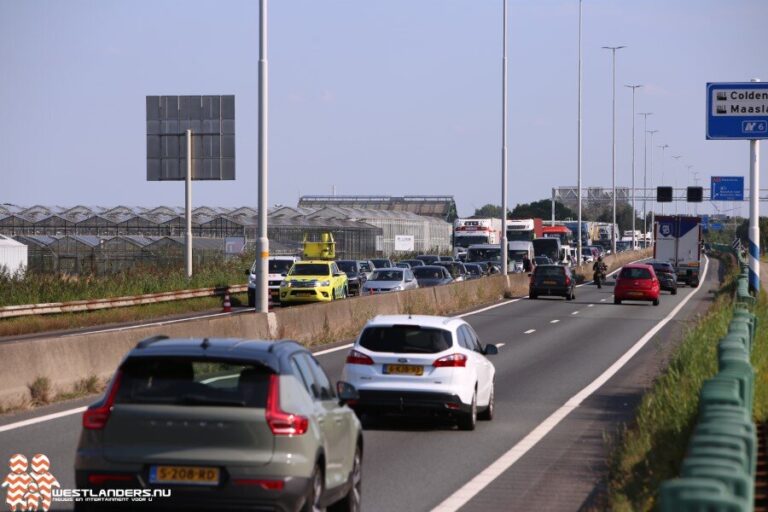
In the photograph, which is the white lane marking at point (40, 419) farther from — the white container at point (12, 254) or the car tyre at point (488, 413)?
the white container at point (12, 254)

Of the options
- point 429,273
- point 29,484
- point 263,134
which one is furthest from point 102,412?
point 429,273

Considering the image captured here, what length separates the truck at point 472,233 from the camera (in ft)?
263

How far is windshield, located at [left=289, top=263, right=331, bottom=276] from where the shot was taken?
49.8m

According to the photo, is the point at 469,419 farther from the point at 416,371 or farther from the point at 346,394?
the point at 346,394

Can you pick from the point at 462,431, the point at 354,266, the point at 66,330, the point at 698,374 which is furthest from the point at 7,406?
the point at 354,266

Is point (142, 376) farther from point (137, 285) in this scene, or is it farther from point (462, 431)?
point (137, 285)

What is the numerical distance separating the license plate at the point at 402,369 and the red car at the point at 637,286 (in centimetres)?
3628

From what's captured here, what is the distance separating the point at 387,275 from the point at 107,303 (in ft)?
40.1

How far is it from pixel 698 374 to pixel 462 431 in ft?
10.4

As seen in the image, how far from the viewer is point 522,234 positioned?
82.5 m

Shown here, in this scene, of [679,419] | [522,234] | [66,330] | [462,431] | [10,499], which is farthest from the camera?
[522,234]

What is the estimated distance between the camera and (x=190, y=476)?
8.80m

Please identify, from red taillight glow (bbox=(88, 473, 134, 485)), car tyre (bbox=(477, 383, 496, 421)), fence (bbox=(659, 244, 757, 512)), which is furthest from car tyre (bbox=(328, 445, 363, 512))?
car tyre (bbox=(477, 383, 496, 421))

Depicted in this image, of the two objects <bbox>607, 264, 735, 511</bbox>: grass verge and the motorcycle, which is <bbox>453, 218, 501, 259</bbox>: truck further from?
<bbox>607, 264, 735, 511</bbox>: grass verge
